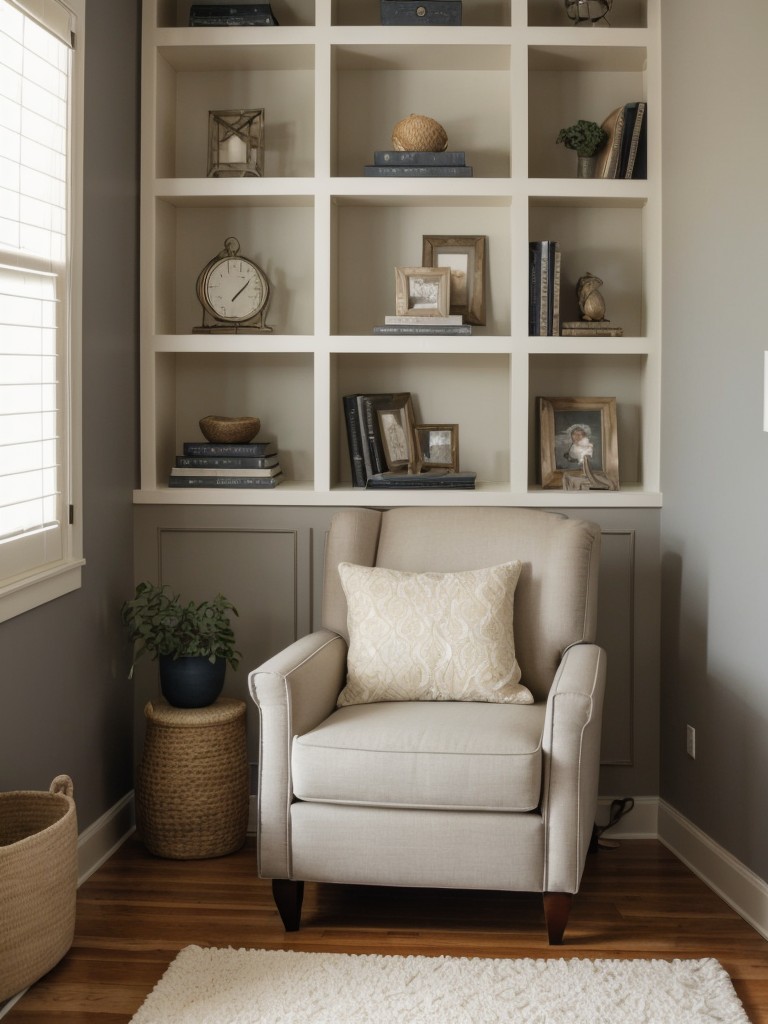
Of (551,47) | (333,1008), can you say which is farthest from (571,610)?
(551,47)

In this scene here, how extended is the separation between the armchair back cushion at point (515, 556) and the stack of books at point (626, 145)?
113 centimetres

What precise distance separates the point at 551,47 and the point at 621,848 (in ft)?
8.15

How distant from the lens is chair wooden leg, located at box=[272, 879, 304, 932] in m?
2.60

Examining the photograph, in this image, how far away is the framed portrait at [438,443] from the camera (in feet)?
11.7

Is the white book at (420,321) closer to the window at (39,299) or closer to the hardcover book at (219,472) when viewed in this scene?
the hardcover book at (219,472)

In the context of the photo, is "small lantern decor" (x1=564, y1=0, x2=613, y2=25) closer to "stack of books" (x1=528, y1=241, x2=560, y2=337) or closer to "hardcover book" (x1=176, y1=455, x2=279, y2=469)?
"stack of books" (x1=528, y1=241, x2=560, y2=337)

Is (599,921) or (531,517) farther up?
(531,517)

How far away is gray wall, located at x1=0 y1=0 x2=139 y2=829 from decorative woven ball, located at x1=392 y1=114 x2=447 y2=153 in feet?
2.75

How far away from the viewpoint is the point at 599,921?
2695mm

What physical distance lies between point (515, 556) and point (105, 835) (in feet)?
4.74

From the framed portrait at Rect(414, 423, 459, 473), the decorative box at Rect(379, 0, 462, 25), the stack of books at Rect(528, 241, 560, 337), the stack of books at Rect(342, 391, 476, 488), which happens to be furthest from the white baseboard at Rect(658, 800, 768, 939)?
the decorative box at Rect(379, 0, 462, 25)

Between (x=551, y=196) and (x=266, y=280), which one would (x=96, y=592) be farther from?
(x=551, y=196)

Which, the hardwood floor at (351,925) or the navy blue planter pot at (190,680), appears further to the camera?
the navy blue planter pot at (190,680)

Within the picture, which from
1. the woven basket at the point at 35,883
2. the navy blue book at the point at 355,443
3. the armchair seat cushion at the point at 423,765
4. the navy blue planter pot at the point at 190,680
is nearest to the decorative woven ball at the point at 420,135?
the navy blue book at the point at 355,443
